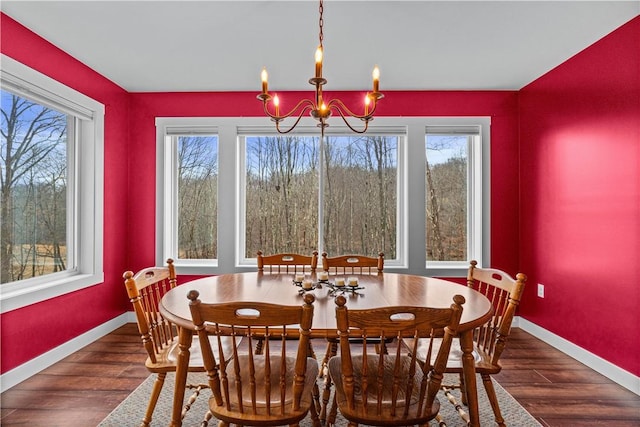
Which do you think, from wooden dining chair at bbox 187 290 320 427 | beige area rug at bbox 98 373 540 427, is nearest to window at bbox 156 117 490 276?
beige area rug at bbox 98 373 540 427

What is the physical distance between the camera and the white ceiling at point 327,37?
2.34 m

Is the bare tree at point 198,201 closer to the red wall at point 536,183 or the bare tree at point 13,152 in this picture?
the red wall at point 536,183

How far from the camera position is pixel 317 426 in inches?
71.4

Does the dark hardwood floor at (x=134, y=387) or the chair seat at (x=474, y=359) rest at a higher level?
the chair seat at (x=474, y=359)

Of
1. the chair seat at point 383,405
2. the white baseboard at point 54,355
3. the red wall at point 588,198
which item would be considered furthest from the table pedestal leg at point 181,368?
the red wall at point 588,198

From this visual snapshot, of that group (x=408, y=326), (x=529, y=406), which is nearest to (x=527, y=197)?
(x=529, y=406)

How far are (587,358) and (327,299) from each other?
91.7 inches

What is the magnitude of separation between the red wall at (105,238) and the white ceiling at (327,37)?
118 millimetres

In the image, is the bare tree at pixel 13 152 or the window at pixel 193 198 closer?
the bare tree at pixel 13 152

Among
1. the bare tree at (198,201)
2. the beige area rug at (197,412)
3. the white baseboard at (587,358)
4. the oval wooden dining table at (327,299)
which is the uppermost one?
the bare tree at (198,201)

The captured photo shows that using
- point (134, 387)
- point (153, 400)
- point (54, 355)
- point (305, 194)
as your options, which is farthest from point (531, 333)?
point (54, 355)

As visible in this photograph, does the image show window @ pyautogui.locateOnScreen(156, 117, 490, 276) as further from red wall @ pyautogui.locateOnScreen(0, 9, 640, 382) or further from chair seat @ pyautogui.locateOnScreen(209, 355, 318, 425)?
chair seat @ pyautogui.locateOnScreen(209, 355, 318, 425)

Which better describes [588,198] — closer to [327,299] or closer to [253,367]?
[327,299]

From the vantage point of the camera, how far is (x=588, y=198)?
288 centimetres
